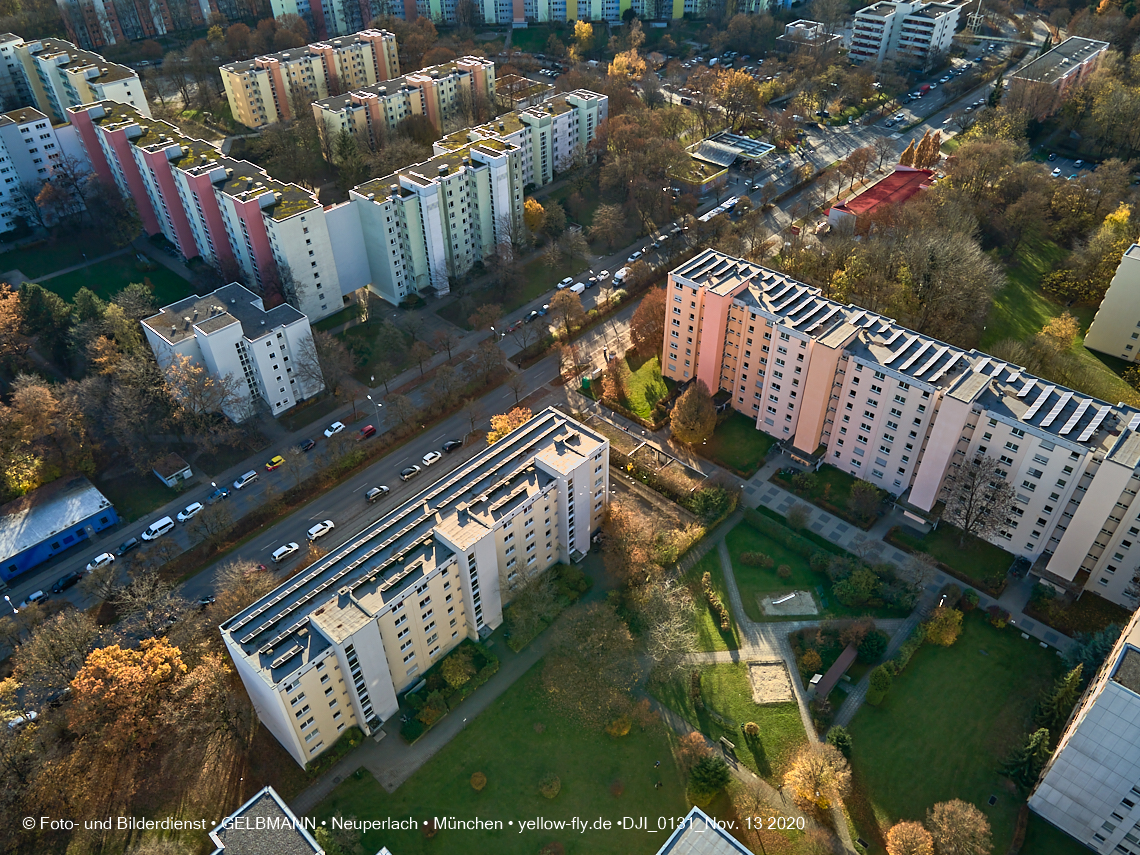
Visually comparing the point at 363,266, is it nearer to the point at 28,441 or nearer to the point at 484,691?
the point at 28,441

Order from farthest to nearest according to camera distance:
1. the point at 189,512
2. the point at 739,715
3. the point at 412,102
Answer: the point at 412,102 < the point at 189,512 < the point at 739,715

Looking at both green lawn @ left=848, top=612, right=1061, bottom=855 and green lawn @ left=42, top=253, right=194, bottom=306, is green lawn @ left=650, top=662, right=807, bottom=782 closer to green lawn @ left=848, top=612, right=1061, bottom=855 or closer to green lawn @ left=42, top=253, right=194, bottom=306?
green lawn @ left=848, top=612, right=1061, bottom=855

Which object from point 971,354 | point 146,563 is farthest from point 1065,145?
point 146,563

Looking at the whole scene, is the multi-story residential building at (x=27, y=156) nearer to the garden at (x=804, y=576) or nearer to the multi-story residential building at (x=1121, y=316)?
the garden at (x=804, y=576)

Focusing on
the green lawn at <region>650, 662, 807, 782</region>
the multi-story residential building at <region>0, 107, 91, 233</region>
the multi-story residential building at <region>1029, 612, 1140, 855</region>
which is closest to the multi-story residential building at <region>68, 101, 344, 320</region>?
the multi-story residential building at <region>0, 107, 91, 233</region>

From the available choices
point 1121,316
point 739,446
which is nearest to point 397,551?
point 739,446

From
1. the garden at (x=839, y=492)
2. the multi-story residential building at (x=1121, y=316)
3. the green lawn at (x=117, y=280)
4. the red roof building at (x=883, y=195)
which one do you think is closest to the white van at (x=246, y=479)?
the green lawn at (x=117, y=280)

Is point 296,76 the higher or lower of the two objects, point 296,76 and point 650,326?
the higher

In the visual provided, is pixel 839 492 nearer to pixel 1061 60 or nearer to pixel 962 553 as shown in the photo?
pixel 962 553
